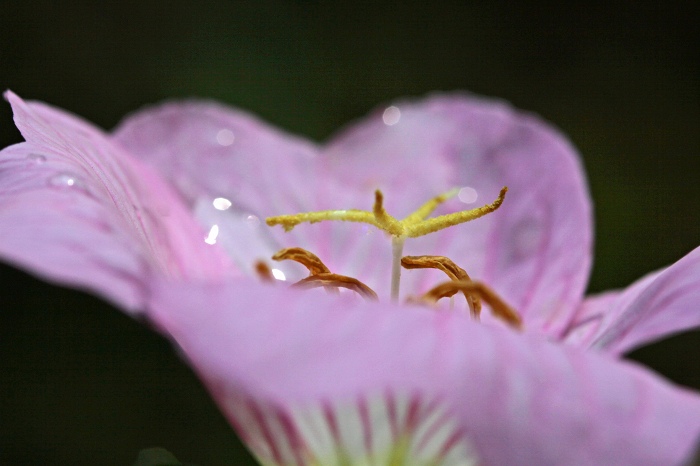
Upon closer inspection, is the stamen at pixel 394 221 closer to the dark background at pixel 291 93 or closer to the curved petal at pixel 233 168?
the curved petal at pixel 233 168

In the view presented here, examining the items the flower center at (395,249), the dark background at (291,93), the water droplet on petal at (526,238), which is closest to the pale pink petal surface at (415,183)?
the water droplet on petal at (526,238)

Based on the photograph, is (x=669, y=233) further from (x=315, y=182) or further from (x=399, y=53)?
(x=315, y=182)

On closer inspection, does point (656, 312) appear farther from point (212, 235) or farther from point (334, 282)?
point (212, 235)

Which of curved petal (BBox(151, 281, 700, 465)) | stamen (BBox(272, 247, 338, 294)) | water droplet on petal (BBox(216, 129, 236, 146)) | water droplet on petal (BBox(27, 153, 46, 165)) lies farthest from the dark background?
curved petal (BBox(151, 281, 700, 465))

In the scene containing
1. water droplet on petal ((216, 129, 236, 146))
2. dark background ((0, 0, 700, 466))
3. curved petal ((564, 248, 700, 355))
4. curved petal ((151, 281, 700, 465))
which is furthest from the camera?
dark background ((0, 0, 700, 466))

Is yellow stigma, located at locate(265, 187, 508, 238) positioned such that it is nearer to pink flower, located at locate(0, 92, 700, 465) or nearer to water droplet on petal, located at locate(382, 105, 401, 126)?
pink flower, located at locate(0, 92, 700, 465)

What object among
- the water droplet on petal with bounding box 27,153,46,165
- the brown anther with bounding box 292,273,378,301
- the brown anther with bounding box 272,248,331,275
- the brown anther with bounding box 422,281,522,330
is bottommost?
the brown anther with bounding box 292,273,378,301

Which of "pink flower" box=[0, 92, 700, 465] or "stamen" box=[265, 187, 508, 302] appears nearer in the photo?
"pink flower" box=[0, 92, 700, 465]
